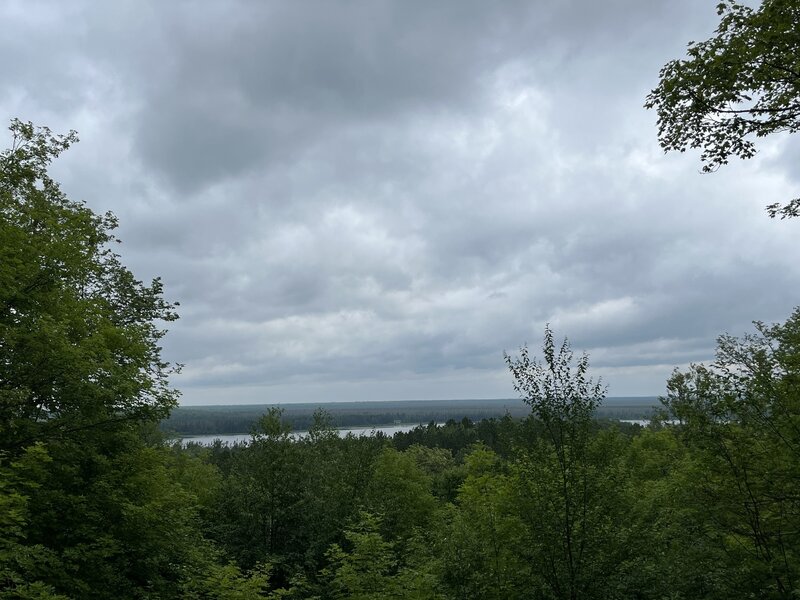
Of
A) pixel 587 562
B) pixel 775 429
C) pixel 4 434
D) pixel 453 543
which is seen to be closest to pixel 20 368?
pixel 4 434

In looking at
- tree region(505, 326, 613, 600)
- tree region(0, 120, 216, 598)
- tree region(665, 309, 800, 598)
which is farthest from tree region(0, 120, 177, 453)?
tree region(665, 309, 800, 598)

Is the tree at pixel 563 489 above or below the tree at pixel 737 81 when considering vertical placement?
below

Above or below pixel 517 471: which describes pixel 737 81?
above

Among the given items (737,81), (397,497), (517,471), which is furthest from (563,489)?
(397,497)

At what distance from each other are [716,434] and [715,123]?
247 inches

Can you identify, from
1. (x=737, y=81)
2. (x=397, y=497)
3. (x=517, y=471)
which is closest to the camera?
(x=737, y=81)

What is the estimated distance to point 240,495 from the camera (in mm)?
21281

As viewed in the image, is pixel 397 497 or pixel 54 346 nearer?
pixel 54 346

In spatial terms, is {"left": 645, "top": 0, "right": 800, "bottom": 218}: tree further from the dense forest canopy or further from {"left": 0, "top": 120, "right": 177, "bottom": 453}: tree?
{"left": 0, "top": 120, "right": 177, "bottom": 453}: tree

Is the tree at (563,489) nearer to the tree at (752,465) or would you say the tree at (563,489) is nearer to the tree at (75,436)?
the tree at (752,465)

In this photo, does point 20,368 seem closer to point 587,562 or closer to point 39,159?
point 39,159

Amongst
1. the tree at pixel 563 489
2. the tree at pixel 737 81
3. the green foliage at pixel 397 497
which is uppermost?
the tree at pixel 737 81

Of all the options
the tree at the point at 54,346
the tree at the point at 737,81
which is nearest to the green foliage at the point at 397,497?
the tree at the point at 54,346

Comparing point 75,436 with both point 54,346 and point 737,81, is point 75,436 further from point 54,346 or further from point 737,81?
point 737,81
